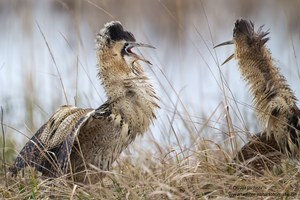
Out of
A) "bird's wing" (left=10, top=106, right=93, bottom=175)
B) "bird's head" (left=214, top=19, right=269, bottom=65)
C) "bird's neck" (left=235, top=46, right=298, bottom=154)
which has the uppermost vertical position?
"bird's head" (left=214, top=19, right=269, bottom=65)

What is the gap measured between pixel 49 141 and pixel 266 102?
1388 millimetres

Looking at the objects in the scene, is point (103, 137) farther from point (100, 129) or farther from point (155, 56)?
point (155, 56)

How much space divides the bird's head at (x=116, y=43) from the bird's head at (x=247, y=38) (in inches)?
26.0

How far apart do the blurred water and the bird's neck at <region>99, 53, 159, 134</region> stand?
0.19m

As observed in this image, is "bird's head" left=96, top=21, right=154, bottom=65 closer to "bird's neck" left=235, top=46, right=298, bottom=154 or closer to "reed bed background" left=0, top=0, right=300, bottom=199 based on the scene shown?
"reed bed background" left=0, top=0, right=300, bottom=199

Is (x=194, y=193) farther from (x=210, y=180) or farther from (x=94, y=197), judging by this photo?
(x=94, y=197)

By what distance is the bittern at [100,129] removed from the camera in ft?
20.2

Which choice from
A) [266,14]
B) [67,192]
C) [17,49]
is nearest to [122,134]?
[67,192]

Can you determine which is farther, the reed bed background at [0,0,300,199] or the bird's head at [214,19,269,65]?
the bird's head at [214,19,269,65]

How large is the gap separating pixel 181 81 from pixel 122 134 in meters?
4.37

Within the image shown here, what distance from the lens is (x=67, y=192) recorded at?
18.6 feet

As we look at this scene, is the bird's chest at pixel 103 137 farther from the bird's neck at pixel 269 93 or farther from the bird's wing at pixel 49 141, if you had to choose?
the bird's neck at pixel 269 93

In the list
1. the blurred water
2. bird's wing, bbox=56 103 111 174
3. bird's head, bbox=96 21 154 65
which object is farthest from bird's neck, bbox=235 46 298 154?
bird's wing, bbox=56 103 111 174

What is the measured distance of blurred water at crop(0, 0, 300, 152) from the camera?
807 centimetres
